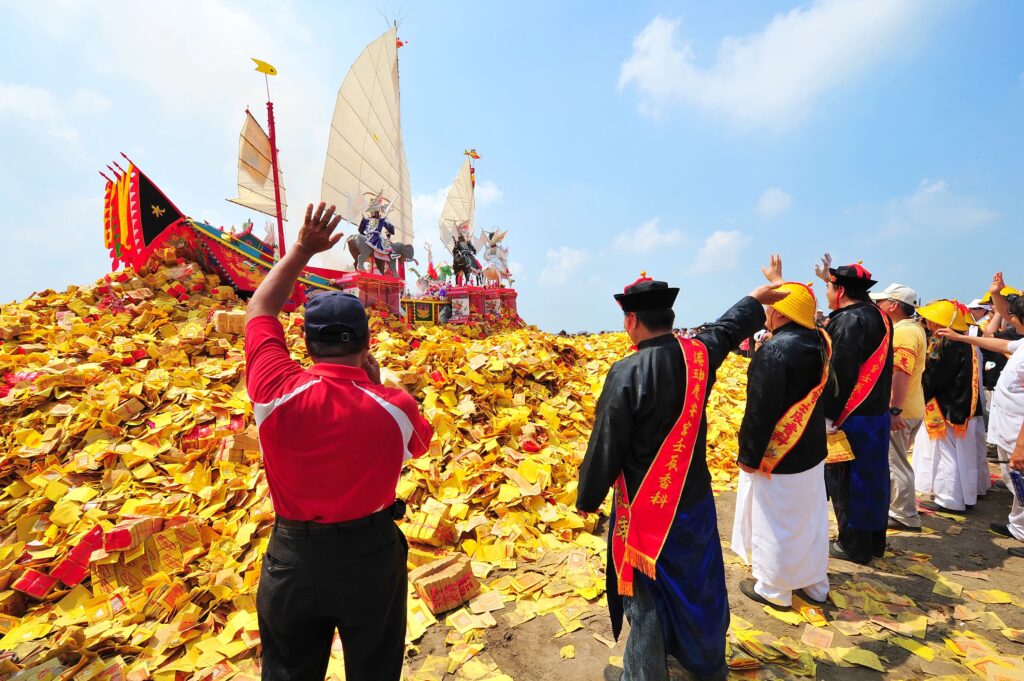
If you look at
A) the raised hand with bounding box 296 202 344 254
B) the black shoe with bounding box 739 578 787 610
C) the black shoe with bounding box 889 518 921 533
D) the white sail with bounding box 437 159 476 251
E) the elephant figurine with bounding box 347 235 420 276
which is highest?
the white sail with bounding box 437 159 476 251

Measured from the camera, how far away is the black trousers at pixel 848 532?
3.95 m

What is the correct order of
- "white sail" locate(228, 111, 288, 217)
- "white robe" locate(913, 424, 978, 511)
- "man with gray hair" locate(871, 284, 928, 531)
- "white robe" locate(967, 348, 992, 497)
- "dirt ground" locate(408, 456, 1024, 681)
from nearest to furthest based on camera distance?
"dirt ground" locate(408, 456, 1024, 681)
"man with gray hair" locate(871, 284, 928, 531)
"white robe" locate(913, 424, 978, 511)
"white robe" locate(967, 348, 992, 497)
"white sail" locate(228, 111, 288, 217)

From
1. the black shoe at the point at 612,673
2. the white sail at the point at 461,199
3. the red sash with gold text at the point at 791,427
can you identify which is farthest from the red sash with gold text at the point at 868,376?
the white sail at the point at 461,199

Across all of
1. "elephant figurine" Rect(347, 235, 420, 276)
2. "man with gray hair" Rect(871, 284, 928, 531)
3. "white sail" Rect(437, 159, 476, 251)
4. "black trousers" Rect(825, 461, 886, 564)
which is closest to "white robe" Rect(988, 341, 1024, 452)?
"man with gray hair" Rect(871, 284, 928, 531)

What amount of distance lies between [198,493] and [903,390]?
7158mm

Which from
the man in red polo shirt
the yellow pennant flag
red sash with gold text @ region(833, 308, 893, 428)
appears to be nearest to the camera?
the man in red polo shirt

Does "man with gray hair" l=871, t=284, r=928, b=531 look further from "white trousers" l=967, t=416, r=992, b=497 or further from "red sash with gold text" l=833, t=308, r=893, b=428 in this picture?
"white trousers" l=967, t=416, r=992, b=497

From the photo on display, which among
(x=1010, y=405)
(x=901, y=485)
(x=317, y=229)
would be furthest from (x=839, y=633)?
(x=317, y=229)

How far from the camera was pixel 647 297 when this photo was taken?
7.52 ft

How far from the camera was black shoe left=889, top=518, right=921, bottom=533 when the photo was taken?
4.68 meters

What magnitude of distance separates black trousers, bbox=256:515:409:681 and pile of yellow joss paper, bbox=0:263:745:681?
4.50 feet

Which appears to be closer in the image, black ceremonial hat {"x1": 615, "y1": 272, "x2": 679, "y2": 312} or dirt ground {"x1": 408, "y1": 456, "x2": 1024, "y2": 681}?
black ceremonial hat {"x1": 615, "y1": 272, "x2": 679, "y2": 312}

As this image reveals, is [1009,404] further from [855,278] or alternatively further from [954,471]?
[855,278]

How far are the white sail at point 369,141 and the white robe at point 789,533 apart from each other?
13.6 metres
